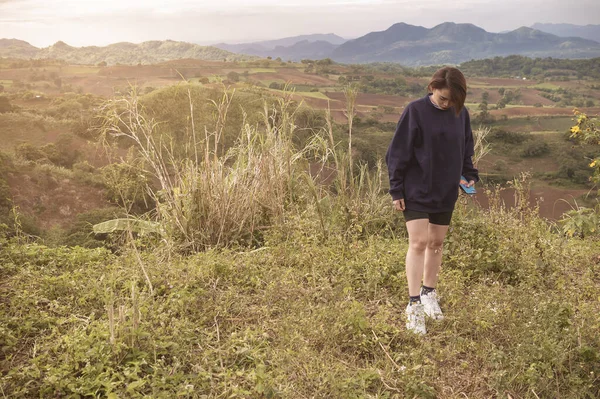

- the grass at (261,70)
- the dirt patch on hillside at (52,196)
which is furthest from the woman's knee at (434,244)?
the grass at (261,70)

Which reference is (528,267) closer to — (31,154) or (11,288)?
(11,288)

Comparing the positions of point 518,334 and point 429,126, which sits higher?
point 429,126

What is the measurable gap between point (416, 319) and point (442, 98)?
133 cm

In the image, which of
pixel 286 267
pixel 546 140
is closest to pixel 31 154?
pixel 286 267

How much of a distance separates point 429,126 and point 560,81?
62.4 meters

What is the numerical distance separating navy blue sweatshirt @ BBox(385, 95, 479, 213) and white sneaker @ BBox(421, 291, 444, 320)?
2.06 feet

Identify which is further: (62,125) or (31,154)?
(62,125)

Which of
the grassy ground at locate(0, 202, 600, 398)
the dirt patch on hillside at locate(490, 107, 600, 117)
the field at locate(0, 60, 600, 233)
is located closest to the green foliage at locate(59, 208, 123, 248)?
the field at locate(0, 60, 600, 233)

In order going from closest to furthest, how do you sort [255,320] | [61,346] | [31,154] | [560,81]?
[61,346] → [255,320] → [31,154] → [560,81]

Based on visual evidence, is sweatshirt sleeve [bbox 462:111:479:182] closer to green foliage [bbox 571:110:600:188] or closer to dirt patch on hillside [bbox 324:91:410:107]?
green foliage [bbox 571:110:600:188]

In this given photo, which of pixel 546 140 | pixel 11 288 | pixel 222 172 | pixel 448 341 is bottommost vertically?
pixel 546 140

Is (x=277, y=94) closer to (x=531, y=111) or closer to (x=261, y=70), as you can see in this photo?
(x=261, y=70)

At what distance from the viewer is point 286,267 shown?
3809 millimetres

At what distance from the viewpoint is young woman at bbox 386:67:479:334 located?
2.67 m
